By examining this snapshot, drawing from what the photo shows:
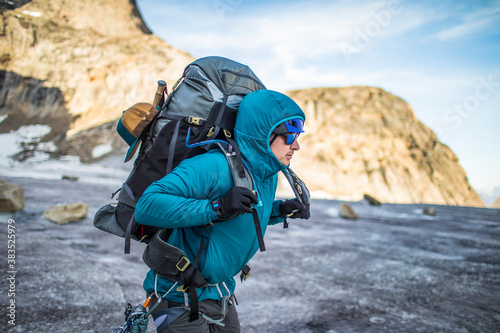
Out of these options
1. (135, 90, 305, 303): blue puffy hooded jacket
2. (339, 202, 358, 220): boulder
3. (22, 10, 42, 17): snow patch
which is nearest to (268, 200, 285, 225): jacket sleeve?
(135, 90, 305, 303): blue puffy hooded jacket

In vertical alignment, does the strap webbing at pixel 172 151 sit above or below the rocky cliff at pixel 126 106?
below

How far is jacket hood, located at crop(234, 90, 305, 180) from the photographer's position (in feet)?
5.35

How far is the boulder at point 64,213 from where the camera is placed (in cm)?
680

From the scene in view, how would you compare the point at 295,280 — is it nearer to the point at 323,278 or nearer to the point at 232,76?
the point at 323,278

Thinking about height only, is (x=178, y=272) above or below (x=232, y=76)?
below

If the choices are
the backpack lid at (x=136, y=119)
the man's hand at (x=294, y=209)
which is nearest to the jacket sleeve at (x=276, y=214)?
the man's hand at (x=294, y=209)

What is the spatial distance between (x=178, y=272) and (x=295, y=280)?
12.0ft

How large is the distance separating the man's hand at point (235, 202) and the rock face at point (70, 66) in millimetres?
38946

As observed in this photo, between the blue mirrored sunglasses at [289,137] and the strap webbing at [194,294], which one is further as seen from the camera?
the blue mirrored sunglasses at [289,137]

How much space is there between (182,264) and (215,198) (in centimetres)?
34

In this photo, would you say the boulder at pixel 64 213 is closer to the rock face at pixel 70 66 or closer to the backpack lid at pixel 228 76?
the backpack lid at pixel 228 76

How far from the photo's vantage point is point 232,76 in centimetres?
181

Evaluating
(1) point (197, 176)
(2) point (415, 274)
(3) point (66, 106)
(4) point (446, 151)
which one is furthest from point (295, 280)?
(4) point (446, 151)

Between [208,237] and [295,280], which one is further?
[295,280]
